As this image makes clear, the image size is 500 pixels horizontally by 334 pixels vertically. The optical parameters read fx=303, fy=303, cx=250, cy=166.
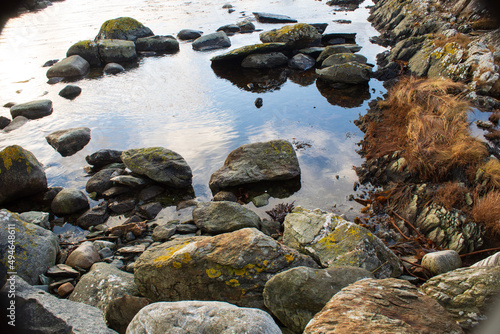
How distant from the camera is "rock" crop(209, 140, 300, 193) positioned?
29.2ft

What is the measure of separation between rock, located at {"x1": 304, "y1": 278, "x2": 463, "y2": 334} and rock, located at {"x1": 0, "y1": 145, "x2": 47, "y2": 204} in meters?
9.01

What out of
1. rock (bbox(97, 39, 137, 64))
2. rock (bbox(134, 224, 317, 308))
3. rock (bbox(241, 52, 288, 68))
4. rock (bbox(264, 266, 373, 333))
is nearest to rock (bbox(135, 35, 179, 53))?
rock (bbox(97, 39, 137, 64))

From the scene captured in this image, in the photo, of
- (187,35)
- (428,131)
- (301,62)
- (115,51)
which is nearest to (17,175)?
(428,131)

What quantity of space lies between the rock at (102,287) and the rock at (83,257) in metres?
0.81

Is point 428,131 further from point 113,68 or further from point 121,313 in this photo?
point 113,68

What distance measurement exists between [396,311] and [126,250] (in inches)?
212

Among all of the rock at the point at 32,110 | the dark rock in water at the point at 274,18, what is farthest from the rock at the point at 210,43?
the rock at the point at 32,110

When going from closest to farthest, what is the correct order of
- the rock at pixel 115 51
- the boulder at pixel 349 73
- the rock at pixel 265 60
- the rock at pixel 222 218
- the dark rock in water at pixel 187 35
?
1. the rock at pixel 222 218
2. the boulder at pixel 349 73
3. the rock at pixel 265 60
4. the rock at pixel 115 51
5. the dark rock in water at pixel 187 35

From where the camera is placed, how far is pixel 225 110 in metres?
13.4

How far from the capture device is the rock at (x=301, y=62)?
1783 cm

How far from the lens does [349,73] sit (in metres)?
15.0

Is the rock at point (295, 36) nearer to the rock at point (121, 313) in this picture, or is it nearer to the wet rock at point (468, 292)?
the wet rock at point (468, 292)

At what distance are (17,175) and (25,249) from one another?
4.12m

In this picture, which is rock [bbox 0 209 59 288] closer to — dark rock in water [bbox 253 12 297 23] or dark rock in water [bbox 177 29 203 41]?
dark rock in water [bbox 177 29 203 41]
